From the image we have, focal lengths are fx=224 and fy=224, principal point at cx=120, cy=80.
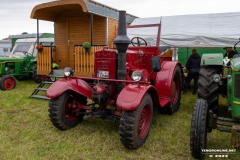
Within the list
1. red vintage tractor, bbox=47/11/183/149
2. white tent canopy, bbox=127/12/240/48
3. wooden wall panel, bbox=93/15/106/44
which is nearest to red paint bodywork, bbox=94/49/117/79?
red vintage tractor, bbox=47/11/183/149

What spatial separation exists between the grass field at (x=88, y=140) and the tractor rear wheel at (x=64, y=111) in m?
0.12

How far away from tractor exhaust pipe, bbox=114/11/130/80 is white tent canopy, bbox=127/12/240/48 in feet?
14.1

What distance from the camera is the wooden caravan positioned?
6.95 meters

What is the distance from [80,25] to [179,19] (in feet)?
13.9

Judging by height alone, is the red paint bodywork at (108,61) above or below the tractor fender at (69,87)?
above

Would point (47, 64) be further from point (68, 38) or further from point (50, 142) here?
point (50, 142)

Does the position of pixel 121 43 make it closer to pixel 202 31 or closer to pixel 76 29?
pixel 76 29

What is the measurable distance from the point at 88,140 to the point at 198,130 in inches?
66.2

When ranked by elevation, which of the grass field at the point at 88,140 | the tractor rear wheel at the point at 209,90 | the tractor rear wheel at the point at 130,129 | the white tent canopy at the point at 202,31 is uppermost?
the white tent canopy at the point at 202,31

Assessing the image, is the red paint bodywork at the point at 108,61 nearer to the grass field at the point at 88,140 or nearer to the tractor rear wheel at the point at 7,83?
the grass field at the point at 88,140

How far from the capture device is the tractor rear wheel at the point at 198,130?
8.59ft

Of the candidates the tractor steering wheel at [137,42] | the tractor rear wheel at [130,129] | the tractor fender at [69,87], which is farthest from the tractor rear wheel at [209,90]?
the tractor fender at [69,87]

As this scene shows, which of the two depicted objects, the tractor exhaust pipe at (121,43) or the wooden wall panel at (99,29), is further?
the wooden wall panel at (99,29)

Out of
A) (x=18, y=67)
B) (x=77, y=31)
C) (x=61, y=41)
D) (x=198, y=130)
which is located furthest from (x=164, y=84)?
(x=18, y=67)
